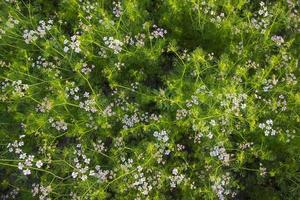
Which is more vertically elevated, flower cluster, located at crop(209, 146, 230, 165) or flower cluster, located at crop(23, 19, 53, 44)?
flower cluster, located at crop(23, 19, 53, 44)

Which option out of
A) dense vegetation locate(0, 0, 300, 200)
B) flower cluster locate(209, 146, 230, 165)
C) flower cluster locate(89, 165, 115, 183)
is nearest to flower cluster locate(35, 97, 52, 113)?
dense vegetation locate(0, 0, 300, 200)

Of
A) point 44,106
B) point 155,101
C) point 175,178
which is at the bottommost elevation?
point 175,178

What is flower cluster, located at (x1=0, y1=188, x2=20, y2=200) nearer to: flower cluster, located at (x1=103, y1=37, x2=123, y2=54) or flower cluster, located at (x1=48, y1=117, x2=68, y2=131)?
flower cluster, located at (x1=48, y1=117, x2=68, y2=131)

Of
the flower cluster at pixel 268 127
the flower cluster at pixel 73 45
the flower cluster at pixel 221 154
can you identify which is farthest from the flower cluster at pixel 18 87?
the flower cluster at pixel 268 127

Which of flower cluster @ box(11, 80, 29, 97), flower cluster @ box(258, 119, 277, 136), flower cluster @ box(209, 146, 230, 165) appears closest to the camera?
flower cluster @ box(11, 80, 29, 97)

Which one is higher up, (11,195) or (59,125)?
(59,125)

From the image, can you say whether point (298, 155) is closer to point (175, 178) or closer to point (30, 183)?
point (175, 178)

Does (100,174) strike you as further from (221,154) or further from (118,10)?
(118,10)

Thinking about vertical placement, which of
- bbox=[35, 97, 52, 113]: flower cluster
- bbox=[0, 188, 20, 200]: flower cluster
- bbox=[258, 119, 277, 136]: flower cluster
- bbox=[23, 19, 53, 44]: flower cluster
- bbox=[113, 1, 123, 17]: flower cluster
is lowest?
bbox=[0, 188, 20, 200]: flower cluster

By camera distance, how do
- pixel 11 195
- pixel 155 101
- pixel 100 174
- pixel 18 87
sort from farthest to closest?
pixel 11 195, pixel 155 101, pixel 100 174, pixel 18 87

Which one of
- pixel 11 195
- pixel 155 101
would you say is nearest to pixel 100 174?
pixel 155 101
